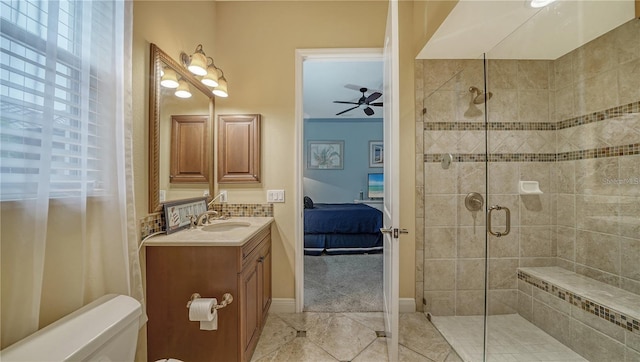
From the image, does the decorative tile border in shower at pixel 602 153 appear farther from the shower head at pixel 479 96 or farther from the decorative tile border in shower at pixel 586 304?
the decorative tile border in shower at pixel 586 304

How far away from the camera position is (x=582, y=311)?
4.88ft

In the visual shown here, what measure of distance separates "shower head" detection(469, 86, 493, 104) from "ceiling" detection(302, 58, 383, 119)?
3.99 feet

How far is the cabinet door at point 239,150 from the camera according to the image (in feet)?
6.84

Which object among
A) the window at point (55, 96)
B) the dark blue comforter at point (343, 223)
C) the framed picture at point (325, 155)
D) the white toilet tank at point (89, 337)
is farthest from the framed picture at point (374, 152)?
the white toilet tank at point (89, 337)

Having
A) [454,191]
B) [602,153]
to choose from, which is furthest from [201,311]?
[602,153]

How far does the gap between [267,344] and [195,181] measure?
138cm

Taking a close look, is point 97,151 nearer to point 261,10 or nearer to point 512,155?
point 261,10

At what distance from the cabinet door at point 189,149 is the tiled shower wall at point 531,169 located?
193cm

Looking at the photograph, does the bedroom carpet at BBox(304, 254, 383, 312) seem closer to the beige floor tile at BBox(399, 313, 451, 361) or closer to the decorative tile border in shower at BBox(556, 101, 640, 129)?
the beige floor tile at BBox(399, 313, 451, 361)

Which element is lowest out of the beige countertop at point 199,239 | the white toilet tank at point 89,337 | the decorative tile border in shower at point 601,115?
the white toilet tank at point 89,337

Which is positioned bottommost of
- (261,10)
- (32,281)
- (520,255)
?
(520,255)

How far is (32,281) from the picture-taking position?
0.74 metres

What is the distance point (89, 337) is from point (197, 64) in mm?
1635

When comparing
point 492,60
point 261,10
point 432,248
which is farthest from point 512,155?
point 261,10
